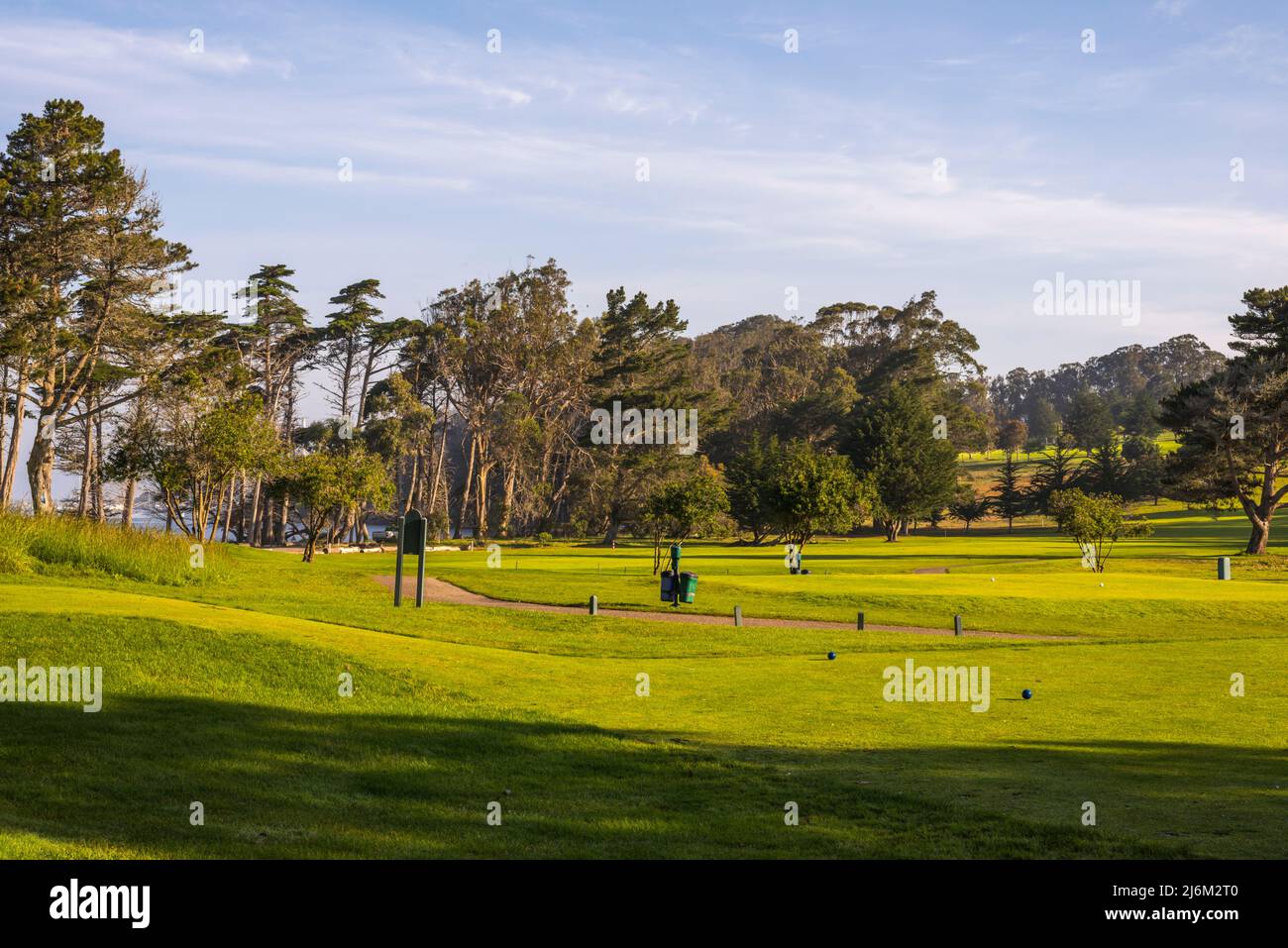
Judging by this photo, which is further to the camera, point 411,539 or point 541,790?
point 411,539

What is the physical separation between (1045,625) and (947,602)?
12.5ft

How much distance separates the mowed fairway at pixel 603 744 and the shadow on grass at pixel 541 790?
0.04m

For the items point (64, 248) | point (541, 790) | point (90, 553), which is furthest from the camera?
point (64, 248)

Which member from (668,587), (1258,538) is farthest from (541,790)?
(1258,538)

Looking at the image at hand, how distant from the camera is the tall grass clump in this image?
3115 cm

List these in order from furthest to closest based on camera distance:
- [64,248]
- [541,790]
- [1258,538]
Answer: [1258,538] < [64,248] < [541,790]

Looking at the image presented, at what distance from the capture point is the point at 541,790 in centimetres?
1127

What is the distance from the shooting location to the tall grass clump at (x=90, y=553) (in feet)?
102

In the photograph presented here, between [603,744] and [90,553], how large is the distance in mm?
25590

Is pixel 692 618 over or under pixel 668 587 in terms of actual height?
under

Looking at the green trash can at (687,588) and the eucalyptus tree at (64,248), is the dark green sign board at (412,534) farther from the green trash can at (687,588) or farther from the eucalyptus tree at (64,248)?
the eucalyptus tree at (64,248)

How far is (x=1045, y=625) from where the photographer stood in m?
33.9

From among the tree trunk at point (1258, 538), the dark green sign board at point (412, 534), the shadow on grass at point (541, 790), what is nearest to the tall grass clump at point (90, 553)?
the dark green sign board at point (412, 534)

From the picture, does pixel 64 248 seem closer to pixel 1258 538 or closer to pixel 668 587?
pixel 668 587
